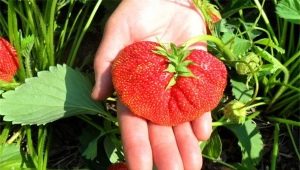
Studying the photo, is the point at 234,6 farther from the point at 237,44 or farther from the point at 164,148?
the point at 164,148

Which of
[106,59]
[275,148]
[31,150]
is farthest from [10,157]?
[275,148]

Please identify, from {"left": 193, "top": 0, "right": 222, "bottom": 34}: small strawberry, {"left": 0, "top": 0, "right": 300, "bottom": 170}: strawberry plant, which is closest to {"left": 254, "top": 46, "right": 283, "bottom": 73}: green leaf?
{"left": 0, "top": 0, "right": 300, "bottom": 170}: strawberry plant

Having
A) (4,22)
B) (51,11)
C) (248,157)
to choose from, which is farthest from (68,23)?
(248,157)

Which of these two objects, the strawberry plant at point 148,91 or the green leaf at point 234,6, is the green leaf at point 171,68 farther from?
the green leaf at point 234,6

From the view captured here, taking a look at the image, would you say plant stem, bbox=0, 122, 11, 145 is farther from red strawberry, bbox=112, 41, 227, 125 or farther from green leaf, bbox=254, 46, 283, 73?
green leaf, bbox=254, 46, 283, 73

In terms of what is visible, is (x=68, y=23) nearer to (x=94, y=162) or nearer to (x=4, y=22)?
(x=4, y=22)

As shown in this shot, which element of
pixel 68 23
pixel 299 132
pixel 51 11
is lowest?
pixel 299 132

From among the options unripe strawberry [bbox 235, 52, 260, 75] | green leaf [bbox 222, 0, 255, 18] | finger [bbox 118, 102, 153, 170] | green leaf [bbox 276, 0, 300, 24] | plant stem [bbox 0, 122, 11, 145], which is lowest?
plant stem [bbox 0, 122, 11, 145]
